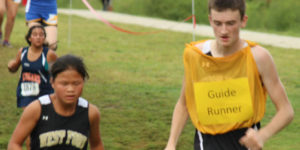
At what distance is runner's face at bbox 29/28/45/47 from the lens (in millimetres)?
7289

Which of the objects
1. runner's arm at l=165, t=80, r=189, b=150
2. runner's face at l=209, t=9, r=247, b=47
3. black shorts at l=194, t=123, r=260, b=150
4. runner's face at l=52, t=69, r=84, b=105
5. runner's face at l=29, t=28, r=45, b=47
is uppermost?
runner's face at l=209, t=9, r=247, b=47

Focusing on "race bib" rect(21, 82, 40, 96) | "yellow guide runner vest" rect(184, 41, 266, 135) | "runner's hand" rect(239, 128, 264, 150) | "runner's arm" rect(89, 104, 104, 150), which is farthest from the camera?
"race bib" rect(21, 82, 40, 96)

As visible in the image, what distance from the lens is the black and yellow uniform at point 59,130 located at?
13.4ft

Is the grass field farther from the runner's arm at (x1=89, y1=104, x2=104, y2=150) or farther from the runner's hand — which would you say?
the runner's hand

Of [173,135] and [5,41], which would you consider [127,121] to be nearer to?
[173,135]

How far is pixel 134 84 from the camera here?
463 inches

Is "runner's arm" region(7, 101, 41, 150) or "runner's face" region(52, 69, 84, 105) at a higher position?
"runner's face" region(52, 69, 84, 105)

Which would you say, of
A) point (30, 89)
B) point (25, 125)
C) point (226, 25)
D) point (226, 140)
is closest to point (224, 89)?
point (226, 140)

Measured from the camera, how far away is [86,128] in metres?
4.14

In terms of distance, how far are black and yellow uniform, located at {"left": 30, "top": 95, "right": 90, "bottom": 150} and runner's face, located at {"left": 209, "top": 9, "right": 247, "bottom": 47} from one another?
3.33 feet

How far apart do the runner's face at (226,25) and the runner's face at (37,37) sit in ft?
12.6

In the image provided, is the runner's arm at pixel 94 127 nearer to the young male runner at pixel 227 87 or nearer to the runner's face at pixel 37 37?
the young male runner at pixel 227 87

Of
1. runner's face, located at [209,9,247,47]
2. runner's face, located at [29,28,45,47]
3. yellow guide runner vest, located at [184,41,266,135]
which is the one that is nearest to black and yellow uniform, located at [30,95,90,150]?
yellow guide runner vest, located at [184,41,266,135]

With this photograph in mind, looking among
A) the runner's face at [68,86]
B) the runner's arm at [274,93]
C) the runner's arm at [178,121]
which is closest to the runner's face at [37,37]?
the runner's face at [68,86]
